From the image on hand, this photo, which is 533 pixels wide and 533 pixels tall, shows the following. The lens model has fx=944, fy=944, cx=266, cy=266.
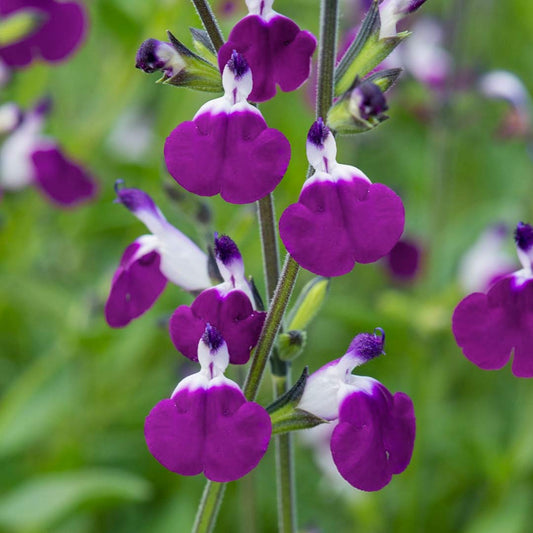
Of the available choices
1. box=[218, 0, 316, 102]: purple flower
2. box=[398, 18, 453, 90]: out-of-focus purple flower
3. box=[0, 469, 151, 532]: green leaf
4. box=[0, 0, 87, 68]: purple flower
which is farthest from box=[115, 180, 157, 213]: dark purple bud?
box=[398, 18, 453, 90]: out-of-focus purple flower

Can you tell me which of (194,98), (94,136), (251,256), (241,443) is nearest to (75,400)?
(251,256)

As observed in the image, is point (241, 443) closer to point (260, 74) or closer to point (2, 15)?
point (260, 74)

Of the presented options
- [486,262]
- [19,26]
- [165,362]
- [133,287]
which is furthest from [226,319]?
[165,362]

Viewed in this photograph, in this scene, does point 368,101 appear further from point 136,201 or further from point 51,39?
point 51,39

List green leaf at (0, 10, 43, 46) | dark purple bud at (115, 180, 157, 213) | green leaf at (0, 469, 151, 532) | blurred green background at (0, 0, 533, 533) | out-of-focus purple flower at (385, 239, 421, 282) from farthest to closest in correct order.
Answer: out-of-focus purple flower at (385, 239, 421, 282) < blurred green background at (0, 0, 533, 533) < green leaf at (0, 10, 43, 46) < green leaf at (0, 469, 151, 532) < dark purple bud at (115, 180, 157, 213)

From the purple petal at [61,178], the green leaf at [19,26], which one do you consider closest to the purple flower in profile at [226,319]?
the green leaf at [19,26]

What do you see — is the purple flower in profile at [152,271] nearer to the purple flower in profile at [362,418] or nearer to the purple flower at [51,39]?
the purple flower in profile at [362,418]

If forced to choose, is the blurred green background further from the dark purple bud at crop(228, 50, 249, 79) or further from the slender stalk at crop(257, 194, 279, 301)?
the dark purple bud at crop(228, 50, 249, 79)
